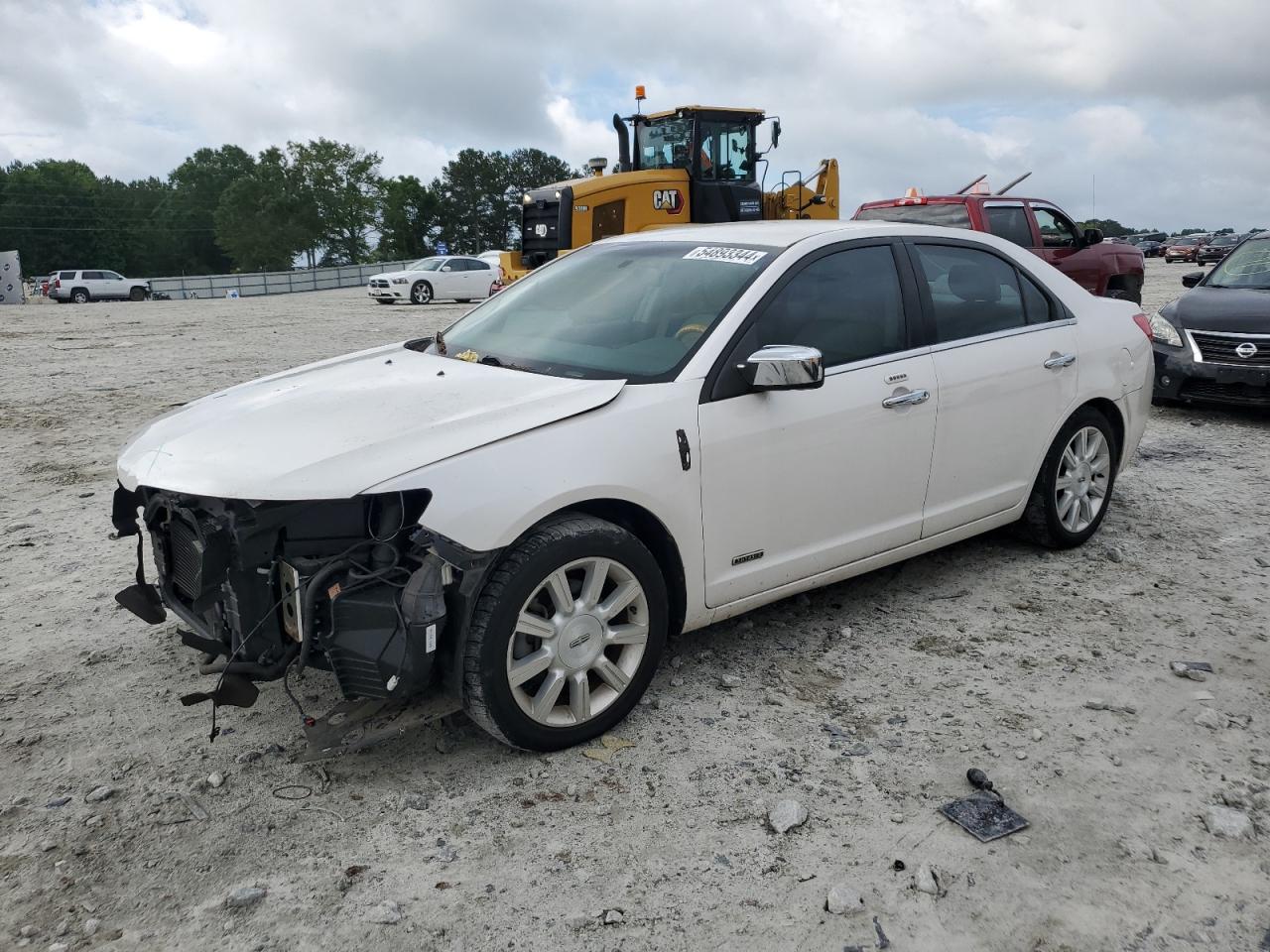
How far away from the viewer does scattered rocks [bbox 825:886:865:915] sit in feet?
8.73

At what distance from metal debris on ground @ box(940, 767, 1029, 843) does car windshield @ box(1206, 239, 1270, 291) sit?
26.4ft

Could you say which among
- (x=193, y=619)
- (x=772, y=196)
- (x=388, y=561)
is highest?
(x=772, y=196)

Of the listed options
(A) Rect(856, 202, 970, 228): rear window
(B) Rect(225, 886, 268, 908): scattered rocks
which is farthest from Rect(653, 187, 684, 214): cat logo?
(B) Rect(225, 886, 268, 908): scattered rocks

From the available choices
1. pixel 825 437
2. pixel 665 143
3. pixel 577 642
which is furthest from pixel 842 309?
pixel 665 143

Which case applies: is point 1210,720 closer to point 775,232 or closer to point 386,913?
point 775,232

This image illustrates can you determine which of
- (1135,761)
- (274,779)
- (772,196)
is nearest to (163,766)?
(274,779)

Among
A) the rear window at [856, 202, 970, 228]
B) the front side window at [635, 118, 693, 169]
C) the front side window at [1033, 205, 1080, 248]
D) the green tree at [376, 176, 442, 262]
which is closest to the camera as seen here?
the rear window at [856, 202, 970, 228]

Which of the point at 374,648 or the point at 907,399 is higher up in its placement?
the point at 907,399

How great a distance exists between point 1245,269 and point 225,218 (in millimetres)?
99359

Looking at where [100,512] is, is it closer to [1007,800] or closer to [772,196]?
[1007,800]

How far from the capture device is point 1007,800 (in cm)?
315

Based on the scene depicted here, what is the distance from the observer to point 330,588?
3148 mm

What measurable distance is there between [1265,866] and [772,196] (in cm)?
1495

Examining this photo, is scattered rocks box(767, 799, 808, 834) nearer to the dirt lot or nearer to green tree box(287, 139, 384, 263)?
the dirt lot
